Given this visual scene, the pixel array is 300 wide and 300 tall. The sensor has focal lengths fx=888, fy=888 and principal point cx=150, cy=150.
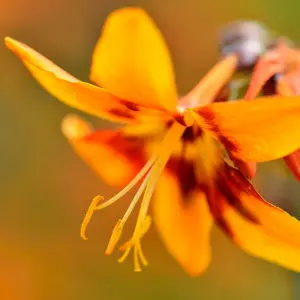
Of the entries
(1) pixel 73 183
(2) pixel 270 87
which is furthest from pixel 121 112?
(1) pixel 73 183

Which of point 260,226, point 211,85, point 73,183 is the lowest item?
point 260,226

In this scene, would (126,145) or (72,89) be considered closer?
(72,89)

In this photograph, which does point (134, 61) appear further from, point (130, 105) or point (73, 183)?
point (73, 183)

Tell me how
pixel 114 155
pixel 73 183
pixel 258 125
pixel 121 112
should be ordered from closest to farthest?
pixel 258 125, pixel 121 112, pixel 114 155, pixel 73 183

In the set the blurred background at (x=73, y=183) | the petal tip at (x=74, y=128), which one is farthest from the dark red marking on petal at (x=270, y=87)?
the blurred background at (x=73, y=183)

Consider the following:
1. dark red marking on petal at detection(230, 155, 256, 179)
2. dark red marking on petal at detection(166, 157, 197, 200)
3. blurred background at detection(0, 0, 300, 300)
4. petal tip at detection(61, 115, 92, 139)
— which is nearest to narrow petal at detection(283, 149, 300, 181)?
dark red marking on petal at detection(230, 155, 256, 179)

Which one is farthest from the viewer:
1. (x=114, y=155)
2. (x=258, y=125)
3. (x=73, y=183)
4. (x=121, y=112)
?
(x=73, y=183)

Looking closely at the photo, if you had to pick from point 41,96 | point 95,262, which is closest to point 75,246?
point 95,262
